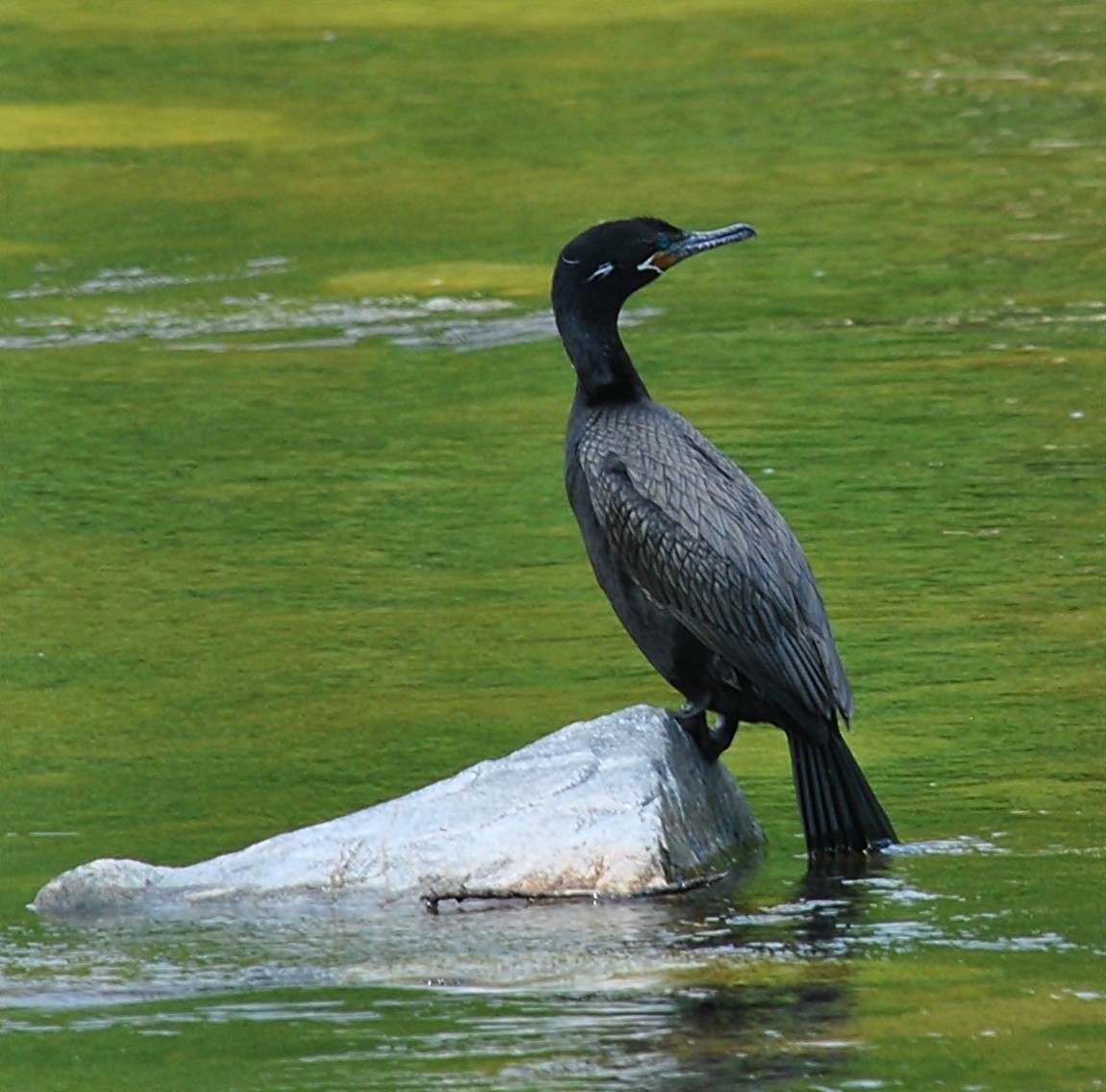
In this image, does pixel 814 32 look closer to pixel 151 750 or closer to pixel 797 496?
pixel 797 496

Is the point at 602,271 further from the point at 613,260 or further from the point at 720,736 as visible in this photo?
the point at 720,736

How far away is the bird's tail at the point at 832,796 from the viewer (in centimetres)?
657

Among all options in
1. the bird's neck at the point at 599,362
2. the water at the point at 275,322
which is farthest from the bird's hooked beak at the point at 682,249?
the water at the point at 275,322

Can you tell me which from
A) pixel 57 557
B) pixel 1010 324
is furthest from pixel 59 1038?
pixel 1010 324

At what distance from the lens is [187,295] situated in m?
14.5

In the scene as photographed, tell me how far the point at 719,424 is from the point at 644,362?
49.4 inches

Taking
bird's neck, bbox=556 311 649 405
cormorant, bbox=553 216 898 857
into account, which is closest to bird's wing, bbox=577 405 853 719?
cormorant, bbox=553 216 898 857

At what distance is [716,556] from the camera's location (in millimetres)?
6691

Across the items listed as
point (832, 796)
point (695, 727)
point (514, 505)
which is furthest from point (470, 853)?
point (514, 505)

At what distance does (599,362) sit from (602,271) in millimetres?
224

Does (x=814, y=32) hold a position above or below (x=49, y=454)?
above

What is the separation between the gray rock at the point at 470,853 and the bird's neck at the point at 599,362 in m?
0.99

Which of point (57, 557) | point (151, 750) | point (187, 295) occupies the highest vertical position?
point (187, 295)

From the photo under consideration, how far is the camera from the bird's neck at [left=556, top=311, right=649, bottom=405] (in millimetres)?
7121
